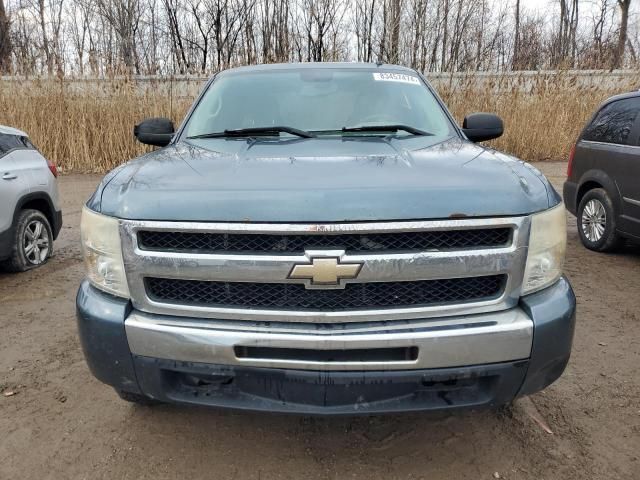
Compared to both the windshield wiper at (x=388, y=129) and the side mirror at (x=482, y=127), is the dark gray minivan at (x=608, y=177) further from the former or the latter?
the windshield wiper at (x=388, y=129)

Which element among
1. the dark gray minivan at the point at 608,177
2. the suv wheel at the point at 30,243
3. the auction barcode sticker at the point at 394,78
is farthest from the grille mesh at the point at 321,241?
the dark gray minivan at the point at 608,177

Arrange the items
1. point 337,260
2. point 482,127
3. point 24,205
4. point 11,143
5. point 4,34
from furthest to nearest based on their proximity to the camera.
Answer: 1. point 4,34
2. point 24,205
3. point 11,143
4. point 482,127
5. point 337,260

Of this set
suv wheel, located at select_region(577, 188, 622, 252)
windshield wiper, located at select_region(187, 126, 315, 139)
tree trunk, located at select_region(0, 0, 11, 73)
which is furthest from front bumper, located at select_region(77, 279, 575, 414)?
tree trunk, located at select_region(0, 0, 11, 73)

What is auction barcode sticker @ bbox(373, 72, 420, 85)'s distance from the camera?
3445mm

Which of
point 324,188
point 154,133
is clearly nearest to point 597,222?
point 154,133

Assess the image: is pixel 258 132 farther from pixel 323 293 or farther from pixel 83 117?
pixel 83 117

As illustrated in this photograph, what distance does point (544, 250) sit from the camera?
193 cm

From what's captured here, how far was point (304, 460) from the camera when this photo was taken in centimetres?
229

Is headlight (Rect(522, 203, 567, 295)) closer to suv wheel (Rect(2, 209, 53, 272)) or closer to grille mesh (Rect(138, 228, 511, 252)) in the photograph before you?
grille mesh (Rect(138, 228, 511, 252))

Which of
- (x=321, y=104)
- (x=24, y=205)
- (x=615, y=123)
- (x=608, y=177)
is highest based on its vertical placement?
(x=321, y=104)

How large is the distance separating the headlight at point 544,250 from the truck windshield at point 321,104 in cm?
114

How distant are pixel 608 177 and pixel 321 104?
12.7 feet

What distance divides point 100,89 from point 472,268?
11.8 m

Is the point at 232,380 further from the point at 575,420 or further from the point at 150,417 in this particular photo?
the point at 575,420
